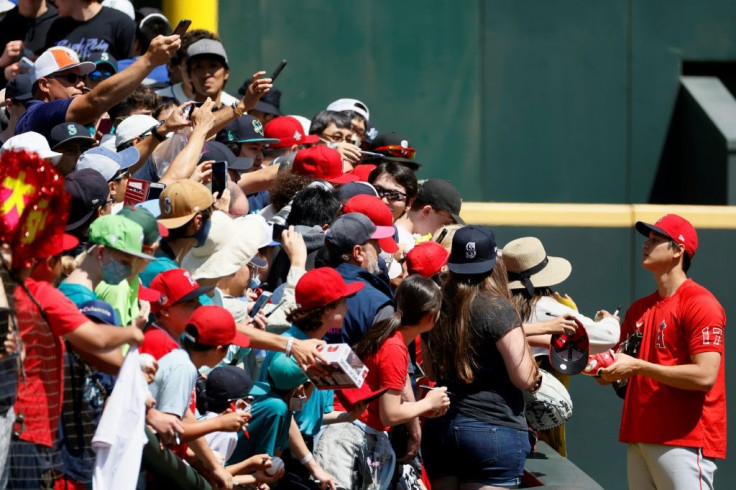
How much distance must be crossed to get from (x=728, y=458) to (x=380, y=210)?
499 centimetres

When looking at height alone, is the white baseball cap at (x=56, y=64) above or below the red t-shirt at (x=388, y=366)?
above

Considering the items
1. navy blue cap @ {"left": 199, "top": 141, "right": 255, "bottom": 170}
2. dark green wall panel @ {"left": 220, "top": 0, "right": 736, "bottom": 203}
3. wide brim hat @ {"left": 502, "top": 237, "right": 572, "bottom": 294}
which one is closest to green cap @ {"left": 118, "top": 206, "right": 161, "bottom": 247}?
navy blue cap @ {"left": 199, "top": 141, "right": 255, "bottom": 170}

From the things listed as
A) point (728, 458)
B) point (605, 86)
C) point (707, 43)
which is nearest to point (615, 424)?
point (728, 458)

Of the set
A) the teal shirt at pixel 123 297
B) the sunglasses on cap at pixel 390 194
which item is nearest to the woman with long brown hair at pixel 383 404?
the teal shirt at pixel 123 297

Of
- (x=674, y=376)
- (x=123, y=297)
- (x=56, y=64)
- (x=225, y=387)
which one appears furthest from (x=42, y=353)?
(x=674, y=376)

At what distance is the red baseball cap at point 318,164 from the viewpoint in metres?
6.64

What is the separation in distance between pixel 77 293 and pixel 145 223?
1.16 ft

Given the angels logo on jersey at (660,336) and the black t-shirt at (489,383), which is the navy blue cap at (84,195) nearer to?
the black t-shirt at (489,383)

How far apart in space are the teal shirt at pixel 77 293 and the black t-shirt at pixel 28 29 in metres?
4.86

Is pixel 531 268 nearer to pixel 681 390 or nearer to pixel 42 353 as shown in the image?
pixel 681 390

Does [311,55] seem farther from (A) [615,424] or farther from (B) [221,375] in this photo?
(B) [221,375]

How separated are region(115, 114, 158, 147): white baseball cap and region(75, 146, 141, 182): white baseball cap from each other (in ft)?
1.56

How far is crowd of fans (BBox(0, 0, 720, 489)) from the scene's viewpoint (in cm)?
379

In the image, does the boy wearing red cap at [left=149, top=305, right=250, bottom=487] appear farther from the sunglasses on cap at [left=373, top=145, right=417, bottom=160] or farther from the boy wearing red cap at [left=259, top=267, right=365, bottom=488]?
the sunglasses on cap at [left=373, top=145, right=417, bottom=160]
